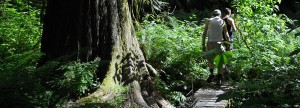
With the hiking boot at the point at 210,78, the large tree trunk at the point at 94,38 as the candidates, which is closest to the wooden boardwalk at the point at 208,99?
the hiking boot at the point at 210,78

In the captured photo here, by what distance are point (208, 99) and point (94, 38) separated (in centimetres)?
222

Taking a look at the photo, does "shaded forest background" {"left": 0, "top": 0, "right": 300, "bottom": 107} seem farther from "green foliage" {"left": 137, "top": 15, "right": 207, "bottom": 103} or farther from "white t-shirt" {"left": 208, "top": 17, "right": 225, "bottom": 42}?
"white t-shirt" {"left": 208, "top": 17, "right": 225, "bottom": 42}

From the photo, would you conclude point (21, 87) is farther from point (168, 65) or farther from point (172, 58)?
→ point (172, 58)

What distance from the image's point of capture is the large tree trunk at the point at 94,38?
566 cm

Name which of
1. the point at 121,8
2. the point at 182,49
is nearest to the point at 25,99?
the point at 121,8

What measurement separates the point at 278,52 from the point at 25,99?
21.4 ft

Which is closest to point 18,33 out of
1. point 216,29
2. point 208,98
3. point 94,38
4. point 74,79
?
point 94,38

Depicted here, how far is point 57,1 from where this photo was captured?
19.0ft

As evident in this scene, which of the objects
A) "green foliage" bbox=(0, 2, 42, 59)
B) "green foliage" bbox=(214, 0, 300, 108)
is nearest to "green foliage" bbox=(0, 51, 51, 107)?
"green foliage" bbox=(214, 0, 300, 108)

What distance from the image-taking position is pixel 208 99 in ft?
21.5

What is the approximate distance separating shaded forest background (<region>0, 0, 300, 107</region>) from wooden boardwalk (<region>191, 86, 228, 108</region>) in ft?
0.79

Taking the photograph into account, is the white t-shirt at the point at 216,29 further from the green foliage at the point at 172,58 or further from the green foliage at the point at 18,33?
the green foliage at the point at 18,33

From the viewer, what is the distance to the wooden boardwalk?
611 centimetres

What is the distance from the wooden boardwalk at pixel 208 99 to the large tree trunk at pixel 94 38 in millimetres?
801
